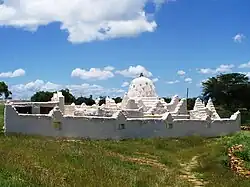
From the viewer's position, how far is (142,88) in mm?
44812

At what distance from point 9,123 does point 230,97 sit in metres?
39.8

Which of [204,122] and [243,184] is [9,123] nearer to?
[204,122]

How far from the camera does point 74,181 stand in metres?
13.2

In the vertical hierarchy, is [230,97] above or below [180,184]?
above

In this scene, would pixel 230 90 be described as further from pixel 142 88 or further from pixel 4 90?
pixel 4 90

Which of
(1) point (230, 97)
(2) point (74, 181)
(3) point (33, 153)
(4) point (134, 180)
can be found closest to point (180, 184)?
(4) point (134, 180)

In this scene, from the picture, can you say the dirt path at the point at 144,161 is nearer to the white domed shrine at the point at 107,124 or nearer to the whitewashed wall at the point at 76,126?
the whitewashed wall at the point at 76,126

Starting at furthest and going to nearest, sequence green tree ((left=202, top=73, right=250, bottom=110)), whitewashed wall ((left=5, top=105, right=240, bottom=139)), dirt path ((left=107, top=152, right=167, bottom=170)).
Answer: green tree ((left=202, top=73, right=250, bottom=110)), whitewashed wall ((left=5, top=105, right=240, bottom=139)), dirt path ((left=107, top=152, right=167, bottom=170))

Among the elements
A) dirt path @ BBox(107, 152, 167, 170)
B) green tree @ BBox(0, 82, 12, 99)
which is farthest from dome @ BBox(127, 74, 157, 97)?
green tree @ BBox(0, 82, 12, 99)

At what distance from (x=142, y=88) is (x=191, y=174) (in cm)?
2517

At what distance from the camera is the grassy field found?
12.8 metres

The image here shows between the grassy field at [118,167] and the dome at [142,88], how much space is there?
16.2 meters

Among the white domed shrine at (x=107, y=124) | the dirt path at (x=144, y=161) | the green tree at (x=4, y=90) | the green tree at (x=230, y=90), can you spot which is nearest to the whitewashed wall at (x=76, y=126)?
the white domed shrine at (x=107, y=124)

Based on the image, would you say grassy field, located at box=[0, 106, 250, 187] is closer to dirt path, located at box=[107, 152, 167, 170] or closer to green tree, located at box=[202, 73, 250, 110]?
dirt path, located at box=[107, 152, 167, 170]
